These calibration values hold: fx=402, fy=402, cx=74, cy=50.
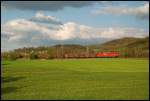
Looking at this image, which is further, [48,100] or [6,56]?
[6,56]

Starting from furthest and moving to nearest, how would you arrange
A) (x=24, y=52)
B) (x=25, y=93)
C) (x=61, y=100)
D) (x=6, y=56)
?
(x=24, y=52), (x=6, y=56), (x=25, y=93), (x=61, y=100)

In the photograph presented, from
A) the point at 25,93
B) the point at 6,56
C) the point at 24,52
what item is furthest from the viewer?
the point at 24,52

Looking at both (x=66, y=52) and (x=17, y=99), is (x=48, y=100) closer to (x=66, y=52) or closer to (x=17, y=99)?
(x=17, y=99)

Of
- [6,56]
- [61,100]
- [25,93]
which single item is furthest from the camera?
[6,56]

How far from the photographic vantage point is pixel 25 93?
1460 centimetres

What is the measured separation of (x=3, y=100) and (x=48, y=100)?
142 cm

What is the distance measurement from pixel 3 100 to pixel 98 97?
123 inches

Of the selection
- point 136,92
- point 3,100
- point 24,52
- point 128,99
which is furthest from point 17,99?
point 24,52

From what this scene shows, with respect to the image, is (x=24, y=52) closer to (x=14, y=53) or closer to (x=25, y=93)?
(x=14, y=53)

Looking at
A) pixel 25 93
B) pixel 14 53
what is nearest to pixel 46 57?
pixel 14 53

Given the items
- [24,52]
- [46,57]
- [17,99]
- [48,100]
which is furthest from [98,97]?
[24,52]

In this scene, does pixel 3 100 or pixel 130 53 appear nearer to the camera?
pixel 3 100

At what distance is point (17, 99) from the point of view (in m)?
12.9

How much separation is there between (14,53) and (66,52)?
1233 centimetres
